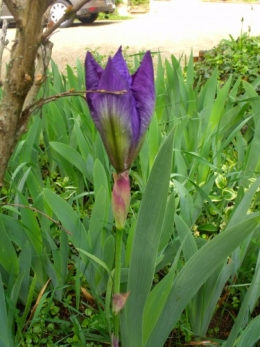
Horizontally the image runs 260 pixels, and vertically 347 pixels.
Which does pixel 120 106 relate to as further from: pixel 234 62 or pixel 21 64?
pixel 234 62

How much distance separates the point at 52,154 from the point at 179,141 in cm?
48

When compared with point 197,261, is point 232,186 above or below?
below

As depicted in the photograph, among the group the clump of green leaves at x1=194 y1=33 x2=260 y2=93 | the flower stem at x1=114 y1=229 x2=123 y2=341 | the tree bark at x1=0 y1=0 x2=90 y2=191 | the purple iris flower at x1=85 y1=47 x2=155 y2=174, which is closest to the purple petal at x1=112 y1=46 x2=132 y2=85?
the purple iris flower at x1=85 y1=47 x2=155 y2=174

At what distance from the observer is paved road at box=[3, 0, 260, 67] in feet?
23.4

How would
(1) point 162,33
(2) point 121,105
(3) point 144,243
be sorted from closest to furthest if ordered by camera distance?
(2) point 121,105
(3) point 144,243
(1) point 162,33

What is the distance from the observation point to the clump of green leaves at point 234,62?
9.09 ft

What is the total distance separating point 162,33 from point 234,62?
642 cm

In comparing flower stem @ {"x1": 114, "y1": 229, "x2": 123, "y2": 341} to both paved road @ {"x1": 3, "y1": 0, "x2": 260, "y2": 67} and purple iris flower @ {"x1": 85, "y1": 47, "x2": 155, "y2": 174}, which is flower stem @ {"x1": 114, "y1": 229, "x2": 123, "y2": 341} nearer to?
purple iris flower @ {"x1": 85, "y1": 47, "x2": 155, "y2": 174}

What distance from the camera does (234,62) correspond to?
2.87 m

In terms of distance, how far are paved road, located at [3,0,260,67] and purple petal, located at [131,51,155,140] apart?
15.2 feet

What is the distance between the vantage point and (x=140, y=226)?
2.69 feet

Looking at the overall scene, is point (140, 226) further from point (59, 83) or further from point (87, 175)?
point (59, 83)

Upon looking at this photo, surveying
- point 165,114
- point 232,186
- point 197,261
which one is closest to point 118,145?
point 197,261

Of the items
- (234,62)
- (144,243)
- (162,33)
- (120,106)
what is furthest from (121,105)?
(162,33)
